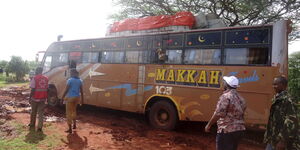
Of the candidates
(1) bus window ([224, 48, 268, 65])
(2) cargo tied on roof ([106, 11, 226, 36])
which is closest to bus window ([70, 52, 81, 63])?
(2) cargo tied on roof ([106, 11, 226, 36])

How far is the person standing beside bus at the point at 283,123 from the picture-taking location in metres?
2.90

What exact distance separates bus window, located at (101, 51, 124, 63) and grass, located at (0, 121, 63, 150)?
10.4 ft

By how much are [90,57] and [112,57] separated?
1249 mm

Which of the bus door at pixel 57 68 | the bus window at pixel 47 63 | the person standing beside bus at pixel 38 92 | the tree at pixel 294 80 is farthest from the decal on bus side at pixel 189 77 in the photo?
the tree at pixel 294 80

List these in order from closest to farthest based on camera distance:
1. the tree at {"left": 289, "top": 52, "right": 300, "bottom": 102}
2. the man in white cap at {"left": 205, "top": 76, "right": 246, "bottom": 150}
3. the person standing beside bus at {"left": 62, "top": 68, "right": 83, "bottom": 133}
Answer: the man in white cap at {"left": 205, "top": 76, "right": 246, "bottom": 150} < the person standing beside bus at {"left": 62, "top": 68, "right": 83, "bottom": 133} < the tree at {"left": 289, "top": 52, "right": 300, "bottom": 102}

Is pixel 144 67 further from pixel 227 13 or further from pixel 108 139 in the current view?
pixel 227 13

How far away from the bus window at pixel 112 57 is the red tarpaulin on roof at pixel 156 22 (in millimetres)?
913

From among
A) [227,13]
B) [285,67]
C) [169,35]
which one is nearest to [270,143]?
[285,67]

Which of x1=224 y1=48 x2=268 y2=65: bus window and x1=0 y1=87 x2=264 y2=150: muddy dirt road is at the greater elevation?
x1=224 y1=48 x2=268 y2=65: bus window

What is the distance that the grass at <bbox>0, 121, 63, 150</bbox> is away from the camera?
17.1 ft

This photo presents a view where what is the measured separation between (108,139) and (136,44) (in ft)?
11.1

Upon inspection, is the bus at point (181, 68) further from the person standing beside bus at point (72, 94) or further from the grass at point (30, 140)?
the grass at point (30, 140)

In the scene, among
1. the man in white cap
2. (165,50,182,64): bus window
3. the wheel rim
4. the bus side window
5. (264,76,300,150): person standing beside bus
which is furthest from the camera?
the bus side window

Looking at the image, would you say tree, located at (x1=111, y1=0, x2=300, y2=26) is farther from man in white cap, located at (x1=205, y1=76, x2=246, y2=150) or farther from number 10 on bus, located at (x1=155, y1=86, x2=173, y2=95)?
man in white cap, located at (x1=205, y1=76, x2=246, y2=150)
